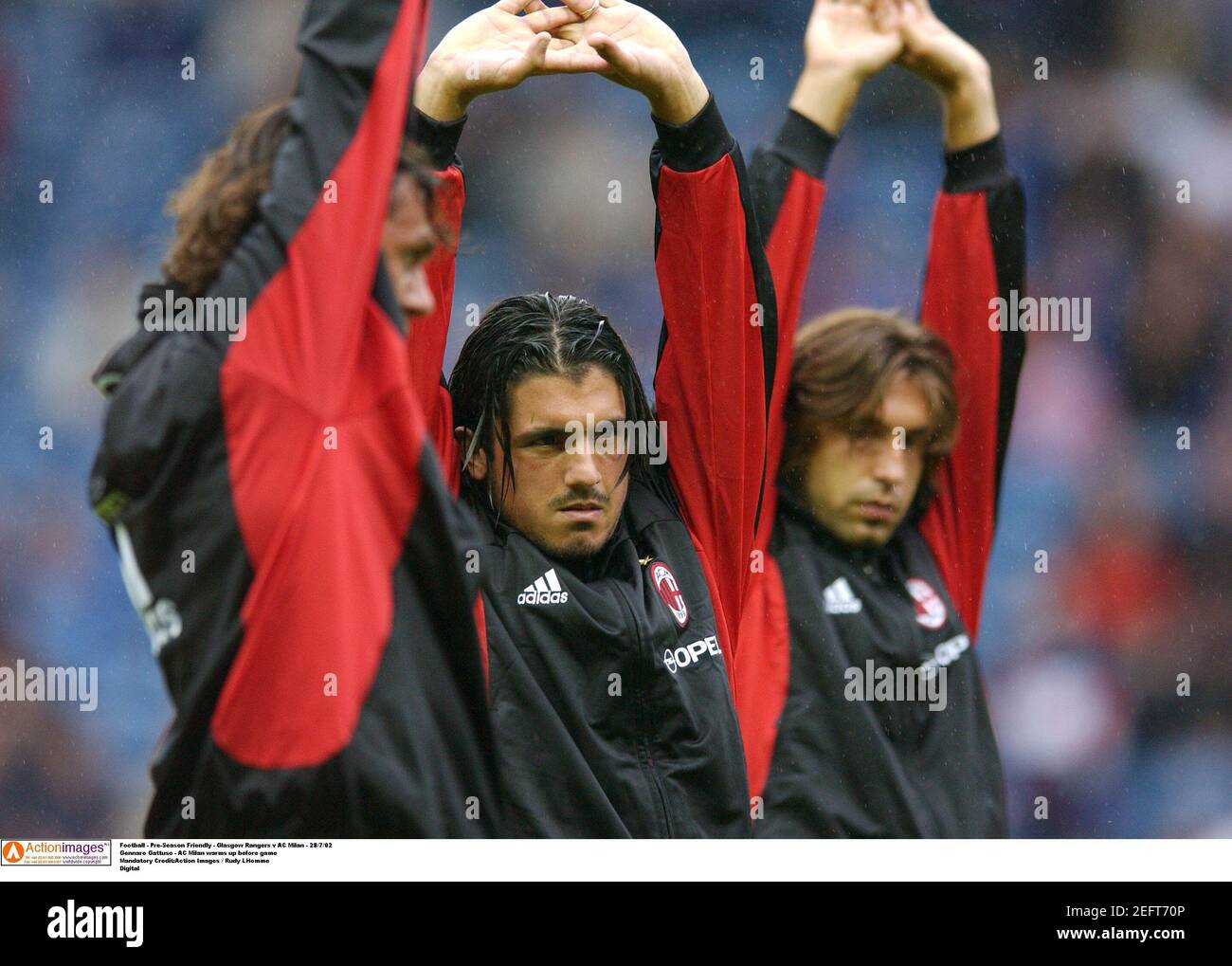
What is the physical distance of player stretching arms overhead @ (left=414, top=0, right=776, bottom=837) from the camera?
4.43 ft

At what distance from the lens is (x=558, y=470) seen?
4.60 feet

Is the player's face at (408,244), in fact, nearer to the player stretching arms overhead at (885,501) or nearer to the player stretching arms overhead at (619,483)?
the player stretching arms overhead at (619,483)

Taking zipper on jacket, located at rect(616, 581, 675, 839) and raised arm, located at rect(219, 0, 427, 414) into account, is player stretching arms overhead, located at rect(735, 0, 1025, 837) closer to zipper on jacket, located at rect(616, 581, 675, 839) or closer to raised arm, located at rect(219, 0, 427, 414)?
zipper on jacket, located at rect(616, 581, 675, 839)

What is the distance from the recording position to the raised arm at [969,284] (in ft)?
4.97

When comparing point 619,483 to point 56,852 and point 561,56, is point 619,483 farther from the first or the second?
point 56,852

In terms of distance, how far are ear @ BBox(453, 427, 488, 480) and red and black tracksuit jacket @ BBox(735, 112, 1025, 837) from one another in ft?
1.07

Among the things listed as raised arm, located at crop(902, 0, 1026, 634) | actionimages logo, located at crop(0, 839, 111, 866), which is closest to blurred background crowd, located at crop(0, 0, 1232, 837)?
actionimages logo, located at crop(0, 839, 111, 866)

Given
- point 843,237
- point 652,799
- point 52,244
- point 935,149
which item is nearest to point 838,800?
point 652,799

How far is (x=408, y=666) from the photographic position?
3.89ft
